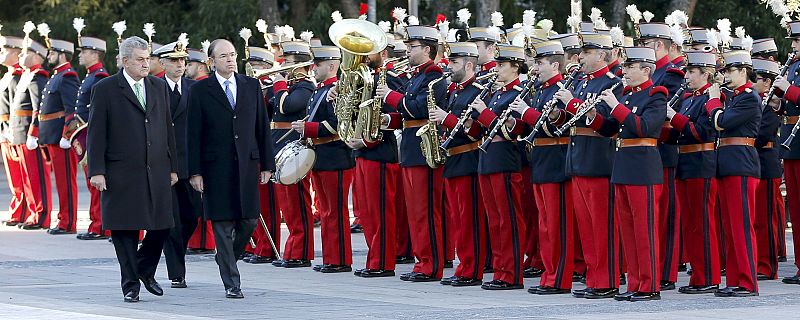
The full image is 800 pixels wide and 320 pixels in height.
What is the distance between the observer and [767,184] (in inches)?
551

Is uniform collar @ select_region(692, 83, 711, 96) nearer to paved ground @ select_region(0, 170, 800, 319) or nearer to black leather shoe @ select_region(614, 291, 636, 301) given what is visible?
paved ground @ select_region(0, 170, 800, 319)

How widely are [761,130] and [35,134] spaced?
837 cm

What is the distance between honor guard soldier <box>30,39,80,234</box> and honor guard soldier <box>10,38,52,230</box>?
0.14 m

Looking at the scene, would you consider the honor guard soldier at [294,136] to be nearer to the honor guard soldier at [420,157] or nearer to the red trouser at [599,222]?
the honor guard soldier at [420,157]

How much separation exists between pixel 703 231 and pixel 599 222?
3.55 ft

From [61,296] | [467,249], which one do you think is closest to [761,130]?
[467,249]

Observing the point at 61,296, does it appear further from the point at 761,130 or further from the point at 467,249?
the point at 761,130

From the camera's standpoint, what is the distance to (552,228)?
1273 cm

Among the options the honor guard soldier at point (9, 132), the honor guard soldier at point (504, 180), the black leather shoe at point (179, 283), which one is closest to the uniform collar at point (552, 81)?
the honor guard soldier at point (504, 180)

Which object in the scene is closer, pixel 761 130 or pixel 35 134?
pixel 761 130

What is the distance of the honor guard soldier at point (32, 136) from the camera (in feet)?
61.4

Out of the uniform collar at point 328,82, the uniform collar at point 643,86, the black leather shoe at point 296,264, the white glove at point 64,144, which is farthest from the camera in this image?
the white glove at point 64,144

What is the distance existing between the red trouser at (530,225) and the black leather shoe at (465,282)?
38 centimetres

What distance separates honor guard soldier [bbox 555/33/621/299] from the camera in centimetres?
1222
